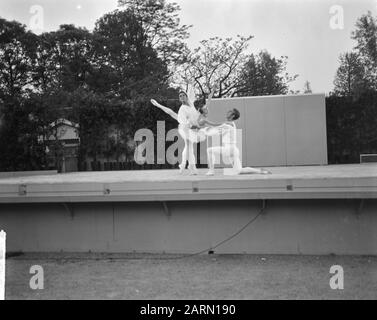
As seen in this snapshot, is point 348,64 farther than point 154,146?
Yes

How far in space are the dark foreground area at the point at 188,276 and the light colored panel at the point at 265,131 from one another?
6.69 metres

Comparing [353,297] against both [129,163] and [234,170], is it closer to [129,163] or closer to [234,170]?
[234,170]

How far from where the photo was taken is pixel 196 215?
5.86 meters

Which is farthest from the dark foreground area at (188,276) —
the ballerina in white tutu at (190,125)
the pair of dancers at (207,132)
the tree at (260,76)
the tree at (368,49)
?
the tree at (260,76)

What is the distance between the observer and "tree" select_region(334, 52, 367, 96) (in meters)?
15.2

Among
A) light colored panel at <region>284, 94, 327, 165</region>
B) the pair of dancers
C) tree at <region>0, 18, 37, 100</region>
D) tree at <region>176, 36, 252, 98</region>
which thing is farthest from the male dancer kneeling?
tree at <region>176, 36, 252, 98</region>

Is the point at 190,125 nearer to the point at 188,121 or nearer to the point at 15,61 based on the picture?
the point at 188,121

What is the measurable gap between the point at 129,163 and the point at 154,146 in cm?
120

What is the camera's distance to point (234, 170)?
6.98 m

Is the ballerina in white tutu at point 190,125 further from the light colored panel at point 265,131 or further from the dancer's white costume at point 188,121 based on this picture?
the light colored panel at point 265,131

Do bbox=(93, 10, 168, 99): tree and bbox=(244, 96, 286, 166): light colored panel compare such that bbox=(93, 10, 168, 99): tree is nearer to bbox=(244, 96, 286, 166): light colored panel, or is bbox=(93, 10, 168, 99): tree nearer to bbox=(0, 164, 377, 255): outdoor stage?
bbox=(244, 96, 286, 166): light colored panel

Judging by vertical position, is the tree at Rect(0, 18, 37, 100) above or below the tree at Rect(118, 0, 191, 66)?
below

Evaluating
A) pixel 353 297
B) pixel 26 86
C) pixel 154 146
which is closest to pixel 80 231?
pixel 353 297

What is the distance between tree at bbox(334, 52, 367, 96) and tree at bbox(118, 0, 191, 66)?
→ 360 inches
